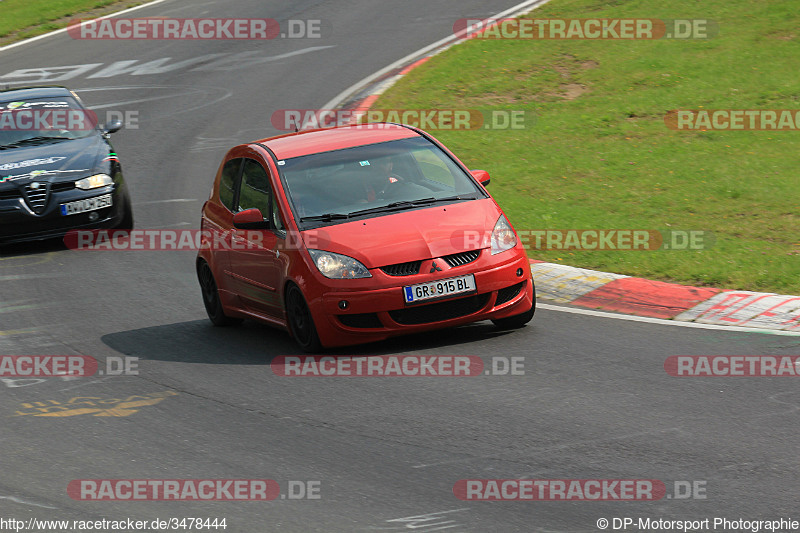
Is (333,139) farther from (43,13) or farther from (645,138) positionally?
(43,13)

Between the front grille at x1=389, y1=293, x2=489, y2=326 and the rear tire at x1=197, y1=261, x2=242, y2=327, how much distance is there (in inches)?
100

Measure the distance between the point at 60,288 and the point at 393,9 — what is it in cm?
1867

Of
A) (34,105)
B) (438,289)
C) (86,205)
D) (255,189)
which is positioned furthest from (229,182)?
(34,105)

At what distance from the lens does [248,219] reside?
9.68 m

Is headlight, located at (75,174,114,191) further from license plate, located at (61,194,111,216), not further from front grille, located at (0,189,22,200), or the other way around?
front grille, located at (0,189,22,200)

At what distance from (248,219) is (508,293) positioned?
7.42ft

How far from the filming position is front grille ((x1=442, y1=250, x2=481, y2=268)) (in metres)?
8.96

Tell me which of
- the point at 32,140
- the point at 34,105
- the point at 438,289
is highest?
the point at 34,105

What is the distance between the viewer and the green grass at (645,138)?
38.9 ft

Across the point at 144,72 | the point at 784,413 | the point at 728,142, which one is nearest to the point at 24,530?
the point at 784,413

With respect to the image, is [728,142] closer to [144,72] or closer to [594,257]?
[594,257]

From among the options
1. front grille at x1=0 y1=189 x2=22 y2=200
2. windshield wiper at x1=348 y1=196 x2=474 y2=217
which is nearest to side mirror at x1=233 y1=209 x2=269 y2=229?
windshield wiper at x1=348 y1=196 x2=474 y2=217

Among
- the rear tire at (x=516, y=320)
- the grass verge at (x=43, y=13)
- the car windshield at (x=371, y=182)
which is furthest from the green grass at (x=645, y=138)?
the grass verge at (x=43, y=13)

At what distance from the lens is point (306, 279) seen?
9.09m
